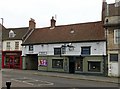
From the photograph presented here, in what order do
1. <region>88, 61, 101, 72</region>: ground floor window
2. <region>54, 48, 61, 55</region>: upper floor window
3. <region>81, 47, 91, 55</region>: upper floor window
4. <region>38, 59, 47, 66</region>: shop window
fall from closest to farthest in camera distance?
1. <region>88, 61, 101, 72</region>: ground floor window
2. <region>81, 47, 91, 55</region>: upper floor window
3. <region>54, 48, 61, 55</region>: upper floor window
4. <region>38, 59, 47, 66</region>: shop window

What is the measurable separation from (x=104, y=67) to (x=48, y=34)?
13.8 metres

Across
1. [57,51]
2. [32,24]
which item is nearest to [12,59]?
[32,24]

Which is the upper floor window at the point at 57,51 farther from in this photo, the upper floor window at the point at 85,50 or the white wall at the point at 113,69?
the white wall at the point at 113,69

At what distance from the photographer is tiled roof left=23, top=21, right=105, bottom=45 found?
128 ft

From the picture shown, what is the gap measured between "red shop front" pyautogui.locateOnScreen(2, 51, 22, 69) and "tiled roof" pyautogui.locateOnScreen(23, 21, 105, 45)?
130 inches

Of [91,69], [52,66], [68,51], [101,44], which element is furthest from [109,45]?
[52,66]

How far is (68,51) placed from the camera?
4081cm

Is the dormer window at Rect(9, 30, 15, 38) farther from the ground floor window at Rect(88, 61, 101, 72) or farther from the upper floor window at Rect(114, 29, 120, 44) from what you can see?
the upper floor window at Rect(114, 29, 120, 44)

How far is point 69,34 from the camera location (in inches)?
1674

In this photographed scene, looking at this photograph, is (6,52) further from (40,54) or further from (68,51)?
(68,51)

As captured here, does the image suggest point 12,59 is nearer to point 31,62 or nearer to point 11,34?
point 31,62

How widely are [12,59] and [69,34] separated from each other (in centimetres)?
1380

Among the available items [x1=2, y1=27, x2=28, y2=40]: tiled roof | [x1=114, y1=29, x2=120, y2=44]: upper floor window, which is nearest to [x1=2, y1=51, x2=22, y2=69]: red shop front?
[x1=2, y1=27, x2=28, y2=40]: tiled roof

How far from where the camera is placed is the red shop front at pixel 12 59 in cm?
4960
